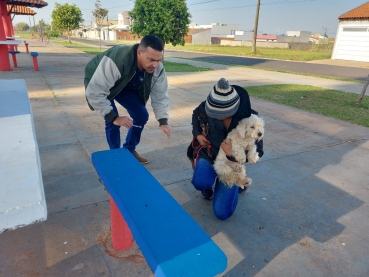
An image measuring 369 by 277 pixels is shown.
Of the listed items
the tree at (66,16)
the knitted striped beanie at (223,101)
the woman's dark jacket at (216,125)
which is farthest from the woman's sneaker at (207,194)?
the tree at (66,16)

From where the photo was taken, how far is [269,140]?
15.0 feet

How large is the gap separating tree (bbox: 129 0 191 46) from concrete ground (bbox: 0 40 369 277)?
8776mm

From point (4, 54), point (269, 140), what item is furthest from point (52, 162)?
point (4, 54)

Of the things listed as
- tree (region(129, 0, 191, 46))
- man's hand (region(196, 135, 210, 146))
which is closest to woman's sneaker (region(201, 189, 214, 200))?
man's hand (region(196, 135, 210, 146))

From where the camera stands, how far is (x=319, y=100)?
743 cm

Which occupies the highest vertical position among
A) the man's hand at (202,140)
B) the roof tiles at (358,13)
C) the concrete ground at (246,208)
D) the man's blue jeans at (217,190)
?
the roof tiles at (358,13)

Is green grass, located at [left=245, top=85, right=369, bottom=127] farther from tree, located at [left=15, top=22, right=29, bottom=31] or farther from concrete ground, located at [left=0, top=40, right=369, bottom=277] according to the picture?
tree, located at [left=15, top=22, right=29, bottom=31]

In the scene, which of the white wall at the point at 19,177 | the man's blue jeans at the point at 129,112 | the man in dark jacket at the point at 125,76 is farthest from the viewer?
the man's blue jeans at the point at 129,112

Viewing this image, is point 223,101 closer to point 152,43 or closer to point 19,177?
point 152,43

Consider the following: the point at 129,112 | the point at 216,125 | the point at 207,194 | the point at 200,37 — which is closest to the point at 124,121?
the point at 129,112

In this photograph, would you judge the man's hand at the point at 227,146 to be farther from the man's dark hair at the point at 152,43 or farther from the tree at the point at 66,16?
the tree at the point at 66,16

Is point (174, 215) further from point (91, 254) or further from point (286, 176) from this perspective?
point (286, 176)

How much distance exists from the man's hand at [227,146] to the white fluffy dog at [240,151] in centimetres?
3

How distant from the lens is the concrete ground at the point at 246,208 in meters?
2.08
